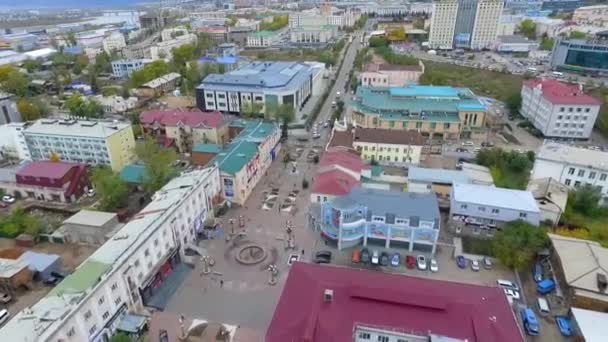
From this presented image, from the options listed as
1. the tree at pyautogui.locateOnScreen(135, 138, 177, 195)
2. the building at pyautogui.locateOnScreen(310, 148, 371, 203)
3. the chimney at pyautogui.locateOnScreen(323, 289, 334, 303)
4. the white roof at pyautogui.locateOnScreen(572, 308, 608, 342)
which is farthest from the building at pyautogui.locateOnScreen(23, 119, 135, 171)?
the white roof at pyautogui.locateOnScreen(572, 308, 608, 342)

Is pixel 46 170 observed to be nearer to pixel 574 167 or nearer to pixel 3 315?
pixel 3 315

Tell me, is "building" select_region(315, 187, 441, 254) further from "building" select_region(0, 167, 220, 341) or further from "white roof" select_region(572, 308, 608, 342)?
"building" select_region(0, 167, 220, 341)

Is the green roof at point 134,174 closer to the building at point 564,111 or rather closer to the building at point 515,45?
the building at point 564,111

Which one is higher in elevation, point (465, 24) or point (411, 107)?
point (465, 24)

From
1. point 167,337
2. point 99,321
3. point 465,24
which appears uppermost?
point 465,24

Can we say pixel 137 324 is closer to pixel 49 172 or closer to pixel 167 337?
pixel 167 337

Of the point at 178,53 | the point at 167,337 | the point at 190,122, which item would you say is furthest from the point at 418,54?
the point at 167,337
